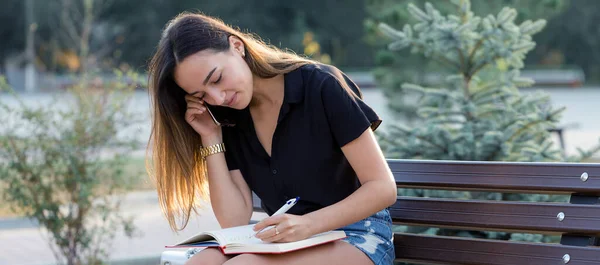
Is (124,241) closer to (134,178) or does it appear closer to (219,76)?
(134,178)

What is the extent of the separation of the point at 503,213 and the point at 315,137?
0.65 m

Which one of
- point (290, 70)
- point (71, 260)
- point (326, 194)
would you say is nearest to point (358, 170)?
point (326, 194)

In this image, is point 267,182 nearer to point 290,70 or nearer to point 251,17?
point 290,70

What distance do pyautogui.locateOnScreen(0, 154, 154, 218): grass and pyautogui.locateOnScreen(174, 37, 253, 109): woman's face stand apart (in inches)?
132

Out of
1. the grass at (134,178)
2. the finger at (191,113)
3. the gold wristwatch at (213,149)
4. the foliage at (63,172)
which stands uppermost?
the finger at (191,113)

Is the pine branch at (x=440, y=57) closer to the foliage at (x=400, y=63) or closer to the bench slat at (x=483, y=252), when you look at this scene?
the bench slat at (x=483, y=252)

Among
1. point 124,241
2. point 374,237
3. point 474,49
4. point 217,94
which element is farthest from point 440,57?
point 124,241

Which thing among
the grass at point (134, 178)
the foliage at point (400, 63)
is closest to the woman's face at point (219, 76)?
the grass at point (134, 178)

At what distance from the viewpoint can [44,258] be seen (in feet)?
20.7

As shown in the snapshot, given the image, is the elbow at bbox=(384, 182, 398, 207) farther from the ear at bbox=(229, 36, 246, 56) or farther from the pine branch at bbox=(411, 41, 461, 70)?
the pine branch at bbox=(411, 41, 461, 70)

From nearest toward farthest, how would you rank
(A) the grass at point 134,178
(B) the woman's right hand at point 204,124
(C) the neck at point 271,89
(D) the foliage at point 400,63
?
(C) the neck at point 271,89 → (B) the woman's right hand at point 204,124 → (A) the grass at point 134,178 → (D) the foliage at point 400,63

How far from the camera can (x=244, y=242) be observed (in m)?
2.52

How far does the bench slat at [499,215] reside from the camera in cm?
264

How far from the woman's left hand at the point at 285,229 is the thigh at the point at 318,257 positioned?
0.05 m
